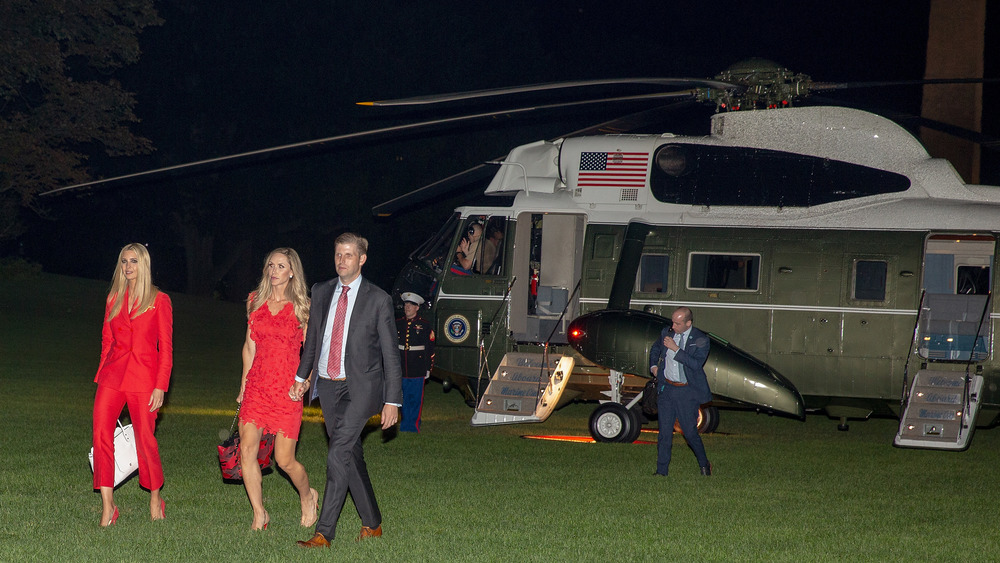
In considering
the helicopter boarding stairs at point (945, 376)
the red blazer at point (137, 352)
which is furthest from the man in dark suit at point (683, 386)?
the red blazer at point (137, 352)

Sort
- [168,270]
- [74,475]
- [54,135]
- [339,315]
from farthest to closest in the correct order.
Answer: [168,270], [54,135], [74,475], [339,315]

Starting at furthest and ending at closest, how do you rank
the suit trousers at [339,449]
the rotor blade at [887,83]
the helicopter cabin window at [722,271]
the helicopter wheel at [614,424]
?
the helicopter cabin window at [722,271] < the helicopter wheel at [614,424] < the rotor blade at [887,83] < the suit trousers at [339,449]

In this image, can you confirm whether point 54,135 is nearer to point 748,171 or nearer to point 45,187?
point 45,187

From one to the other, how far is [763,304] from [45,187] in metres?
19.6

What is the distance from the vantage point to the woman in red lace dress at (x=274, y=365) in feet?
21.1

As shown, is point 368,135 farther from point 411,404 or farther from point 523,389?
point 523,389

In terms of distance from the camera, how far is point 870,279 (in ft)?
38.2

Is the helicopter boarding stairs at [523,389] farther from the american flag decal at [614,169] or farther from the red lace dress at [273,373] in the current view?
the red lace dress at [273,373]

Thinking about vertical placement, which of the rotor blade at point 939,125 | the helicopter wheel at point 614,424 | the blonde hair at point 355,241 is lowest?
the helicopter wheel at point 614,424

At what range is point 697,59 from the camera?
45906mm

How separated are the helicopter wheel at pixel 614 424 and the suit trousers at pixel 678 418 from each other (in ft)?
6.50

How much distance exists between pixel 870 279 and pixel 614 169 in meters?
3.22

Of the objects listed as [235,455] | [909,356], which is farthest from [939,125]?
[235,455]

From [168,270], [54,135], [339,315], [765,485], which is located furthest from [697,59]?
[339,315]
